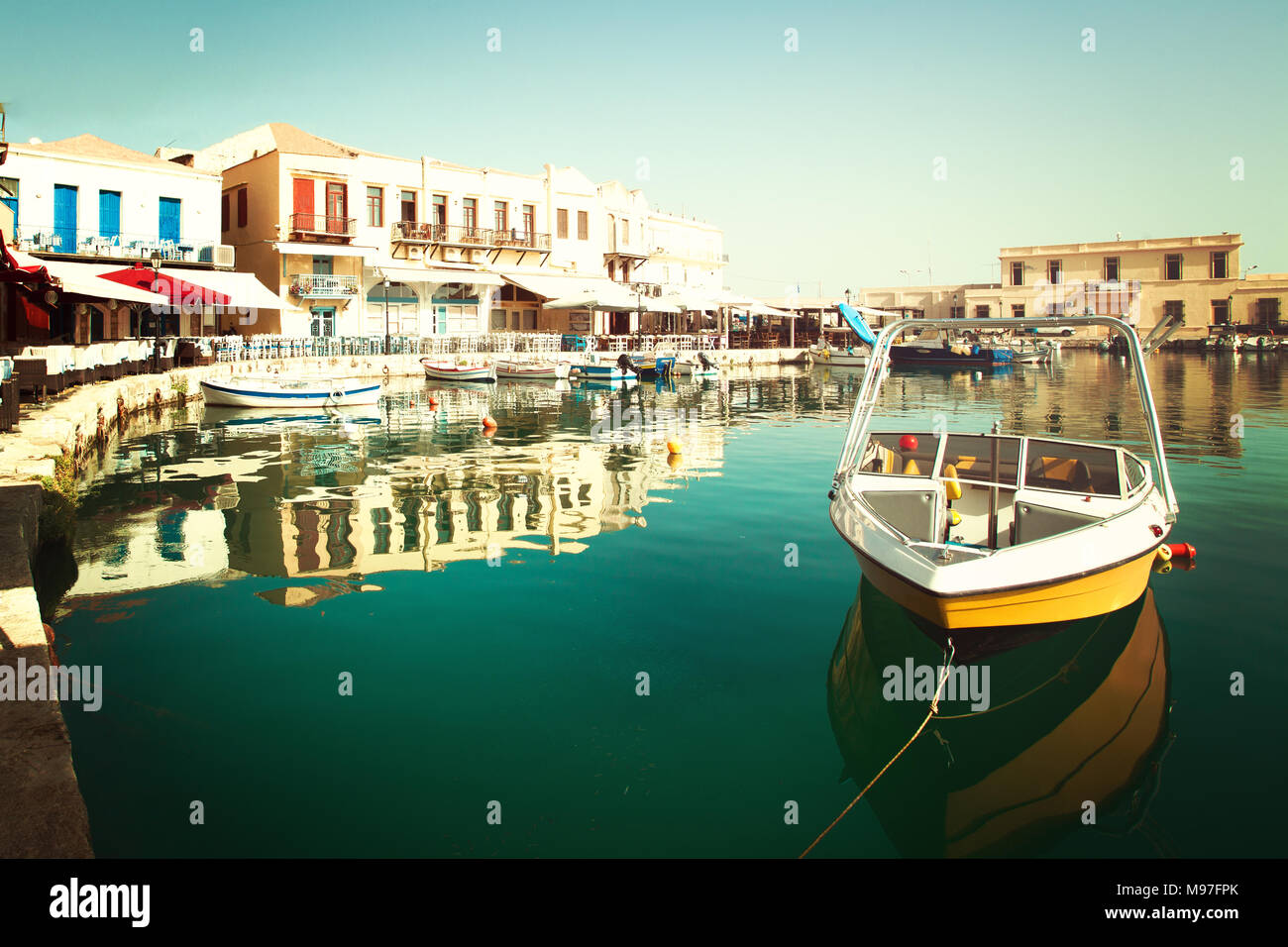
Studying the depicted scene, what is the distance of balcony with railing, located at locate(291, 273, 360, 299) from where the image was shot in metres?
38.7

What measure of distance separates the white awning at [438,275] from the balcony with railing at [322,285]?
167cm

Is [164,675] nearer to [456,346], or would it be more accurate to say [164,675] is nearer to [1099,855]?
[1099,855]

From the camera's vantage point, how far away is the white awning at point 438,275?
40.9 meters

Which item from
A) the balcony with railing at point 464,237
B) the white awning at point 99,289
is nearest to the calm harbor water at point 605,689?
the white awning at point 99,289

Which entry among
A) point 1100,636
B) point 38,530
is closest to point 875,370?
point 1100,636

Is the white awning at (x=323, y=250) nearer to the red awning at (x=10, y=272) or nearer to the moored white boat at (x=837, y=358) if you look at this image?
the red awning at (x=10, y=272)

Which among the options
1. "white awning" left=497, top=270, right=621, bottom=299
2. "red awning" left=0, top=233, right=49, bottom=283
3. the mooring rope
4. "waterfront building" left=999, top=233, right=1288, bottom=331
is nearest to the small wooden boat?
"white awning" left=497, top=270, right=621, bottom=299

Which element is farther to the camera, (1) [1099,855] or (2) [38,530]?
(2) [38,530]

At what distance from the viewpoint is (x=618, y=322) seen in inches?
2136

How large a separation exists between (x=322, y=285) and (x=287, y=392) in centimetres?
1586

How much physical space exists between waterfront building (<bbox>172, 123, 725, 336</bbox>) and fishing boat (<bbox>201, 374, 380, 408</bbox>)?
9.30m

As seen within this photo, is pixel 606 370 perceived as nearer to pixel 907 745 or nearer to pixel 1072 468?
pixel 1072 468

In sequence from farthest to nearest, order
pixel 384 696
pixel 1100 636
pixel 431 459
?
1. pixel 431 459
2. pixel 1100 636
3. pixel 384 696
